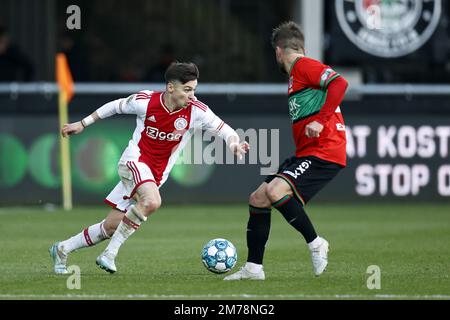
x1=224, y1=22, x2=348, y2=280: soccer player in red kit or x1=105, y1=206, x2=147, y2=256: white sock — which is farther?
x1=105, y1=206, x2=147, y2=256: white sock

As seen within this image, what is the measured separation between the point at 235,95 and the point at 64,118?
280 centimetres

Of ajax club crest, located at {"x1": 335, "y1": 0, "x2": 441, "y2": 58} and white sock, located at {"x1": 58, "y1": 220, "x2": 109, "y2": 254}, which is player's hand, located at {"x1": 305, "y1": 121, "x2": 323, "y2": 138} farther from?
ajax club crest, located at {"x1": 335, "y1": 0, "x2": 441, "y2": 58}

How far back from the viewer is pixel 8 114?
19547 millimetres

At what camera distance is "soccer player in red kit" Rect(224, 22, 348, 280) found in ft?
33.8

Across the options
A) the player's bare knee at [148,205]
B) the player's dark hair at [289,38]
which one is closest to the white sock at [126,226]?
the player's bare knee at [148,205]

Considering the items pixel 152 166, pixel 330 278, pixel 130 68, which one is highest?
pixel 130 68

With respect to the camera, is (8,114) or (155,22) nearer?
(8,114)

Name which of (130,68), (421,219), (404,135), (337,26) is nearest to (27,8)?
(130,68)

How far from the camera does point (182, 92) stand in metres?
10.7

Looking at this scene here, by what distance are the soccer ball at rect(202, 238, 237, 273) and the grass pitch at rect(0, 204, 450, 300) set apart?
0.08m

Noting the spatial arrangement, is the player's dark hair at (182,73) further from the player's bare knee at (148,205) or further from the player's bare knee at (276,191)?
the player's bare knee at (276,191)

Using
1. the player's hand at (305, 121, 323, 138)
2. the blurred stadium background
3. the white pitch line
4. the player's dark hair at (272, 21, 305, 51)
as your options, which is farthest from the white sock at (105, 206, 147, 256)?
the blurred stadium background

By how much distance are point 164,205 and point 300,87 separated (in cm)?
976

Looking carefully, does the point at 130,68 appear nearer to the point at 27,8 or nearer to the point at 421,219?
the point at 27,8
